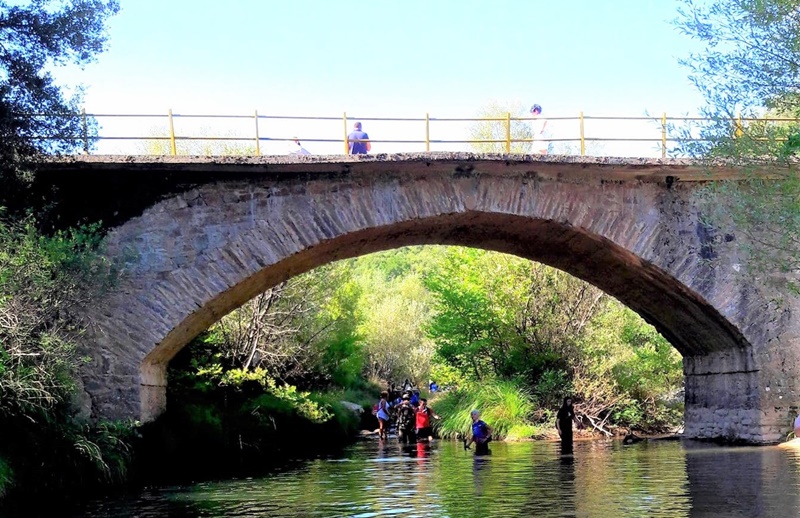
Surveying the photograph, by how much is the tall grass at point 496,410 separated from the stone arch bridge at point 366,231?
6.43 m

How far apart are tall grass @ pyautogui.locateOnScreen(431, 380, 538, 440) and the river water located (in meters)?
5.71

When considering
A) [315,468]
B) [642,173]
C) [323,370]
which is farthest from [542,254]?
[323,370]

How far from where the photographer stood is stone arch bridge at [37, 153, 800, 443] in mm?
15141

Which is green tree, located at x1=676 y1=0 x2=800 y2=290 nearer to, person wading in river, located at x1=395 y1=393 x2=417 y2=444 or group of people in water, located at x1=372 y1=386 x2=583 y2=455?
group of people in water, located at x1=372 y1=386 x2=583 y2=455

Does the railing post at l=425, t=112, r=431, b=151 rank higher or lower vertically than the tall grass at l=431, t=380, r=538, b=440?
higher

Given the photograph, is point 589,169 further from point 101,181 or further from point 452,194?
point 101,181

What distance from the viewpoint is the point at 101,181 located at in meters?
15.4

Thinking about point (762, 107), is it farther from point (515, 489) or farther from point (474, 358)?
point (474, 358)

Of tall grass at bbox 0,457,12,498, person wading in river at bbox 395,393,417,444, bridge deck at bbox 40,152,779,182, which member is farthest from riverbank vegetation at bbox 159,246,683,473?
tall grass at bbox 0,457,12,498

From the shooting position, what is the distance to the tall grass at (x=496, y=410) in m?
23.9

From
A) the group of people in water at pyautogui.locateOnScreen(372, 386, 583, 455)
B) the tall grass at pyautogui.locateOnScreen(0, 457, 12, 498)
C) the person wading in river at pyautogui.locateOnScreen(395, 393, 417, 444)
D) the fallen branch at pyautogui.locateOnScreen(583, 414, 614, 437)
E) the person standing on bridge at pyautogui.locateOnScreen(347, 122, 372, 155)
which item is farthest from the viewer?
the person wading in river at pyautogui.locateOnScreen(395, 393, 417, 444)

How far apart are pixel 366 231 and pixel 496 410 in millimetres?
9724

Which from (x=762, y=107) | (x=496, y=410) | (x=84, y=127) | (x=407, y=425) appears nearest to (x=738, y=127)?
(x=762, y=107)

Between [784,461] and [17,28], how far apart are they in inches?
490
